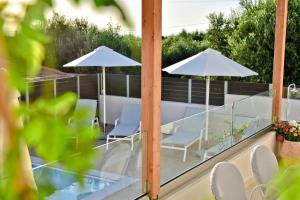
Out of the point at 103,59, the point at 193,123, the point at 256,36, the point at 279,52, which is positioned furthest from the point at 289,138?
the point at 256,36

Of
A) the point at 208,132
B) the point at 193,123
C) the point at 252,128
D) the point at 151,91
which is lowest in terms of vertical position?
the point at 252,128

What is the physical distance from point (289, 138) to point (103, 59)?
3.52 m

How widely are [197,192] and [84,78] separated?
5.03 meters

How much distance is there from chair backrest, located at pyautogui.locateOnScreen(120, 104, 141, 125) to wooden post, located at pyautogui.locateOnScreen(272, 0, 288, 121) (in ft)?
7.93

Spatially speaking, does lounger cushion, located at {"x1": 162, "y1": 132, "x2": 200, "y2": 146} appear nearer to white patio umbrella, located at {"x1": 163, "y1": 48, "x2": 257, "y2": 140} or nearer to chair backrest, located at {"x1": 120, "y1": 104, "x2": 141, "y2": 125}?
white patio umbrella, located at {"x1": 163, "y1": 48, "x2": 257, "y2": 140}

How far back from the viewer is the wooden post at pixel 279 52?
16.6 ft

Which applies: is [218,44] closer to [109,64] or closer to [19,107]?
[109,64]

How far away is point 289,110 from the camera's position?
5.72m

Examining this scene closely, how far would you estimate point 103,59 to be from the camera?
22.7ft

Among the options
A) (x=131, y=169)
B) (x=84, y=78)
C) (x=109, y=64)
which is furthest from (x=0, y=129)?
(x=84, y=78)

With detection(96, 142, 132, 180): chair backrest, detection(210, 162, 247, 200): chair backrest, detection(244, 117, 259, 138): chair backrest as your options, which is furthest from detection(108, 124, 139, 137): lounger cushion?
detection(210, 162, 247, 200): chair backrest

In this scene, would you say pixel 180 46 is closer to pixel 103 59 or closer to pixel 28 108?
pixel 103 59

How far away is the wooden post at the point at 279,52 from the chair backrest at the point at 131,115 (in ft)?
7.93

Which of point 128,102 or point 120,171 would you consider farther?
point 128,102
